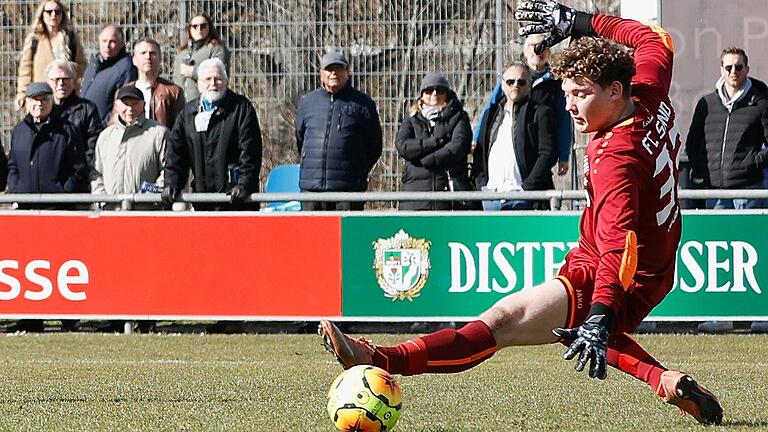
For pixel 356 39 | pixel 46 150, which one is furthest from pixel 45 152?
pixel 356 39

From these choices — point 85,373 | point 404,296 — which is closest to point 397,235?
point 404,296

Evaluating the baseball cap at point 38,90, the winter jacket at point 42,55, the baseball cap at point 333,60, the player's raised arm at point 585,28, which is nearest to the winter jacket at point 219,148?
the baseball cap at point 333,60

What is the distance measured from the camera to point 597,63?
23.0 feet

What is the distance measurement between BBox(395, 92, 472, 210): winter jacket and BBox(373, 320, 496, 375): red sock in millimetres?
6848

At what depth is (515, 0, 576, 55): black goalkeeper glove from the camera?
790cm

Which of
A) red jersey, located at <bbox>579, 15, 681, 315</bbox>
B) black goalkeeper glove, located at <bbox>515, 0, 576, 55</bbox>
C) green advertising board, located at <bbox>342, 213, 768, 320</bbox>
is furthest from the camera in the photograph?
green advertising board, located at <bbox>342, 213, 768, 320</bbox>

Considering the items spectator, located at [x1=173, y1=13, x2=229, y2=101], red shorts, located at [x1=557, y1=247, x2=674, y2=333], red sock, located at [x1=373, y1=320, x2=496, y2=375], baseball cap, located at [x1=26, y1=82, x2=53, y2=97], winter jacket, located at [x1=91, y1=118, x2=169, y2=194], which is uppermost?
spectator, located at [x1=173, y1=13, x2=229, y2=101]

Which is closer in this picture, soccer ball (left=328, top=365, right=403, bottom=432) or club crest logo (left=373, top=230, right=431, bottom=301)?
soccer ball (left=328, top=365, right=403, bottom=432)

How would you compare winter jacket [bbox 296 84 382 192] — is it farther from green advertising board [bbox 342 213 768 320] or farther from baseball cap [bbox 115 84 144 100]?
baseball cap [bbox 115 84 144 100]

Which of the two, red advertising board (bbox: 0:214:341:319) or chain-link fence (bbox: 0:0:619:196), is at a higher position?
chain-link fence (bbox: 0:0:619:196)

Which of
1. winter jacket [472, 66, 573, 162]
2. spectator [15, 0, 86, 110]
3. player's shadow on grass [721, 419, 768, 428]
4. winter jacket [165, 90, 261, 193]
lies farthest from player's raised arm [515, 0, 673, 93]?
spectator [15, 0, 86, 110]

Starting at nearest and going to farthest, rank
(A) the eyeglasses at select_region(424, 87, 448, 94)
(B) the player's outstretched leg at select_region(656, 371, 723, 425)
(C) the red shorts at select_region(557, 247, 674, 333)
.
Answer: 1. (C) the red shorts at select_region(557, 247, 674, 333)
2. (B) the player's outstretched leg at select_region(656, 371, 723, 425)
3. (A) the eyeglasses at select_region(424, 87, 448, 94)

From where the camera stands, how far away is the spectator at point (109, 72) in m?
15.9

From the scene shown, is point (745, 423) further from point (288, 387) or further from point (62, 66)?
point (62, 66)
